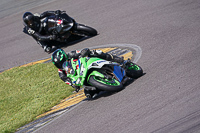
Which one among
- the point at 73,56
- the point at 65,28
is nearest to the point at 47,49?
the point at 65,28

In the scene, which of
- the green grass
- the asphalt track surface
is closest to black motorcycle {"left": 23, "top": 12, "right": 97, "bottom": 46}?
the asphalt track surface

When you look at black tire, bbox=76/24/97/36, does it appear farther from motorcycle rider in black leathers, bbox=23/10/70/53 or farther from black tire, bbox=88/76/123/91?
black tire, bbox=88/76/123/91

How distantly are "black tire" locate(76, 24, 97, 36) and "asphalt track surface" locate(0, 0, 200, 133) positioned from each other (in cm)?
26

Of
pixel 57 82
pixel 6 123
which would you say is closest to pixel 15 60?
pixel 57 82

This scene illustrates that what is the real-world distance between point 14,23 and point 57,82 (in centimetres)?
825

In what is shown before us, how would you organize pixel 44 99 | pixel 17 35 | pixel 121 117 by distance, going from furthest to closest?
pixel 17 35 < pixel 44 99 < pixel 121 117

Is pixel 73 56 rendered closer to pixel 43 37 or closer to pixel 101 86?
pixel 101 86

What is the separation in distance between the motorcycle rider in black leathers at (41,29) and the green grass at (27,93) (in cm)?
140

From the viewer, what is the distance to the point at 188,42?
9.64 metres

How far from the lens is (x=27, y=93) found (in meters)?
11.0

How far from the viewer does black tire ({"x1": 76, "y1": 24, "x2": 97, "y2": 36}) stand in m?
13.1

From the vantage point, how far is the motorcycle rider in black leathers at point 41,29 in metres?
13.5

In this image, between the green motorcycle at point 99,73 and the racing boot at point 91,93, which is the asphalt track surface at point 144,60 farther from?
the green motorcycle at point 99,73

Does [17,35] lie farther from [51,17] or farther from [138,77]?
[138,77]
